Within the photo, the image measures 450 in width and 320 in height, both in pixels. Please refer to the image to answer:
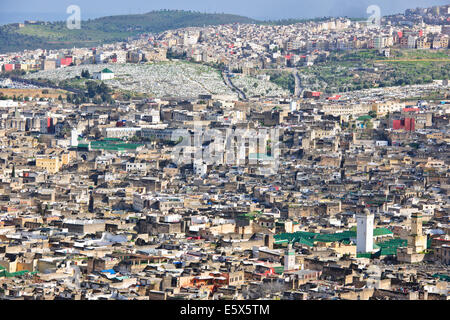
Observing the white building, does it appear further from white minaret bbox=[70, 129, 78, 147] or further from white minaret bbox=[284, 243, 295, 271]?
white minaret bbox=[284, 243, 295, 271]

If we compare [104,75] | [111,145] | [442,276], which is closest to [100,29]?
[104,75]

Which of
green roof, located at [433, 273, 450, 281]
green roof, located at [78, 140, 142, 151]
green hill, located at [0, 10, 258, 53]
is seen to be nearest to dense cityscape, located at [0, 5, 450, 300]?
green roof, located at [433, 273, 450, 281]

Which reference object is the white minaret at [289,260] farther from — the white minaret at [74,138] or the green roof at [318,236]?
the white minaret at [74,138]

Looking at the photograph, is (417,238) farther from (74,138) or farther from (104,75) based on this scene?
(104,75)

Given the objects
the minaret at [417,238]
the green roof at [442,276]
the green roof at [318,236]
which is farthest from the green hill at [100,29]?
the green roof at [442,276]

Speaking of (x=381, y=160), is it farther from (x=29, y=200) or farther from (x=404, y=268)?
(x=404, y=268)

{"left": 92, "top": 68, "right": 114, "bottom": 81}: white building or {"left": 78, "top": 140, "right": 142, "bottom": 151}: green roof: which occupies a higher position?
{"left": 92, "top": 68, "right": 114, "bottom": 81}: white building
